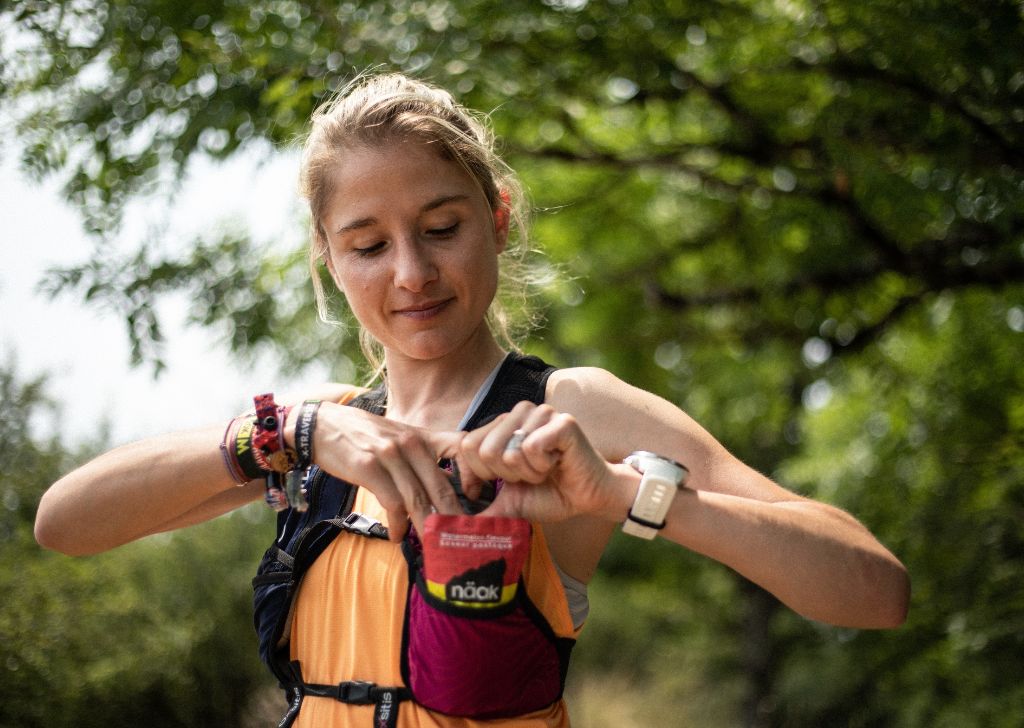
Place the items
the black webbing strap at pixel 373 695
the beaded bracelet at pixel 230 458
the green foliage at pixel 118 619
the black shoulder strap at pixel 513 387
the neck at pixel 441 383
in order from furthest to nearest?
the green foliage at pixel 118 619
the neck at pixel 441 383
the black shoulder strap at pixel 513 387
the beaded bracelet at pixel 230 458
the black webbing strap at pixel 373 695

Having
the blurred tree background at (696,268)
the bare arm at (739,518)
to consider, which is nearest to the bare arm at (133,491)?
the bare arm at (739,518)

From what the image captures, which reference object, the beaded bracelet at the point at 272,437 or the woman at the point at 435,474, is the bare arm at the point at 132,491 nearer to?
the woman at the point at 435,474

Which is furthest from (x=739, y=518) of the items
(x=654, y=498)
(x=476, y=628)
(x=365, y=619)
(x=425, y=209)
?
(x=425, y=209)

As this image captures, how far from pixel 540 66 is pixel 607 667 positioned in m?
7.37

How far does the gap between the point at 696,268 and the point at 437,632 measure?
6.10 m

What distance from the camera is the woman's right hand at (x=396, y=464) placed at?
1.81 m

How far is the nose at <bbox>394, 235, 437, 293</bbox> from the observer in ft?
6.68

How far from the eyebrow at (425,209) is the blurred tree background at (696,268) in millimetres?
1461

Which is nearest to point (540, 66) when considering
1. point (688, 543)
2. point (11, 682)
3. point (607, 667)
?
point (688, 543)

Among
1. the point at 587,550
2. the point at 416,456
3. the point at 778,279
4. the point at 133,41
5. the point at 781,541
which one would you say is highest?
the point at 133,41

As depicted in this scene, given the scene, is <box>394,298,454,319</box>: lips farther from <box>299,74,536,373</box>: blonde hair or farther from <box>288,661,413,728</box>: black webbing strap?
<box>288,661,413,728</box>: black webbing strap

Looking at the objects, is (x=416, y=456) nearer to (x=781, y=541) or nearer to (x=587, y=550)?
(x=587, y=550)

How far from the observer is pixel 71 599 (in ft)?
18.2

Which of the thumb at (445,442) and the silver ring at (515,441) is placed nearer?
the silver ring at (515,441)
